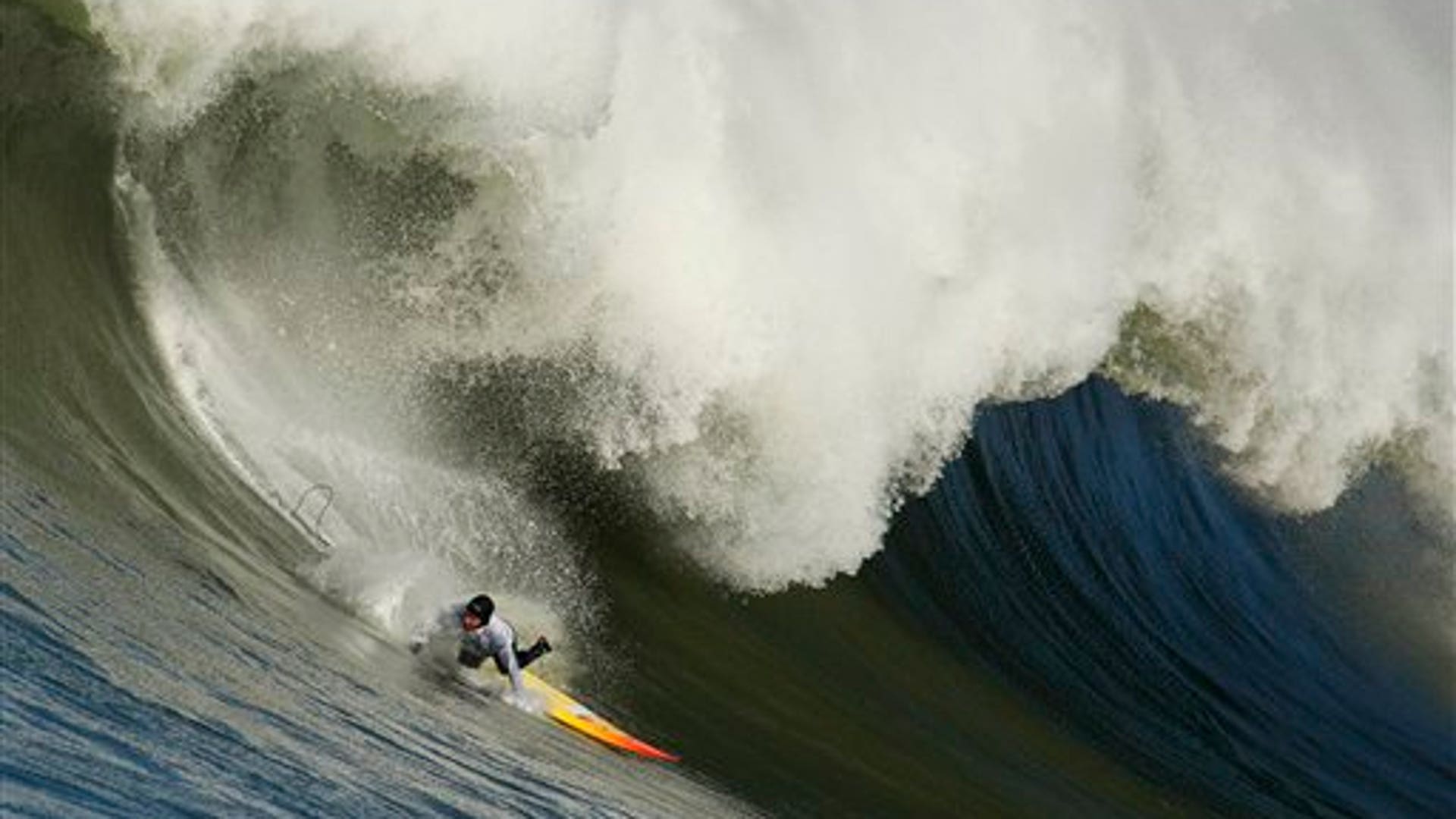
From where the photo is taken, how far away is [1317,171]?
22.6 meters

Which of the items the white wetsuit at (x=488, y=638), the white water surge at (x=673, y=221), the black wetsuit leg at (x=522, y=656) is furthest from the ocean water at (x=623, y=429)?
the black wetsuit leg at (x=522, y=656)

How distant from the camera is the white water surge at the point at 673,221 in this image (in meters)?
12.9

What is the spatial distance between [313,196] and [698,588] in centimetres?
293

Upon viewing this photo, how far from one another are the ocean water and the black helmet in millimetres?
315

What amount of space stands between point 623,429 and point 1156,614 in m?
5.90

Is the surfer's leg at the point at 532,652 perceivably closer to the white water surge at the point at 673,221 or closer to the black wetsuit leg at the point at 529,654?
the black wetsuit leg at the point at 529,654

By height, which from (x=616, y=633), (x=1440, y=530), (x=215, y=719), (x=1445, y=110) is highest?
(x=1445, y=110)

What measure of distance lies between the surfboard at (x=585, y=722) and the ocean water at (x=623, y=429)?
0.23 metres

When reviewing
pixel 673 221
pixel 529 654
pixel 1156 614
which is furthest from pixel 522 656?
pixel 1156 614

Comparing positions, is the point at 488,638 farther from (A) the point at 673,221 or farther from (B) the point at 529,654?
(A) the point at 673,221

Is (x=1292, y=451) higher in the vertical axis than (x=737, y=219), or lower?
higher

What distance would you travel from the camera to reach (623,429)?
13.1 meters

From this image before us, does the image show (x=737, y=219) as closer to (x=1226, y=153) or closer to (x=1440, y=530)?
(x=1226, y=153)

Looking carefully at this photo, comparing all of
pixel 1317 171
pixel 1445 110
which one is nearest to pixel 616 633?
pixel 1317 171
